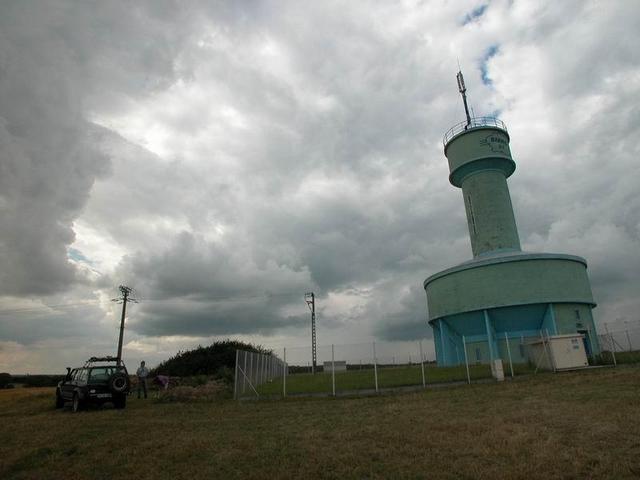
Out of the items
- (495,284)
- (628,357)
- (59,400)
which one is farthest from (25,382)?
Result: (628,357)

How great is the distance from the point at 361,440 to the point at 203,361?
4897 cm

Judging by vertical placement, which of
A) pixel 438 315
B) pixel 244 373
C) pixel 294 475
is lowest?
pixel 294 475

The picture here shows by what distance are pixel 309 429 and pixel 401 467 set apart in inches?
173

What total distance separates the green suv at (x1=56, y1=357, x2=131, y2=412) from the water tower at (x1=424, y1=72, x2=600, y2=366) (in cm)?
1967

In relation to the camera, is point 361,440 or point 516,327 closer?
point 361,440

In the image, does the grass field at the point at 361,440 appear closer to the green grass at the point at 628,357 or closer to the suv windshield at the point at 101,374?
the suv windshield at the point at 101,374

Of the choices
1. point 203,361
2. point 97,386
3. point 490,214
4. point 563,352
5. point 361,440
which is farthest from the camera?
point 203,361

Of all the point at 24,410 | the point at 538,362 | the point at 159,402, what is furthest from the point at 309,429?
the point at 538,362

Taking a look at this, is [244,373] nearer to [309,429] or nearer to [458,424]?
[309,429]

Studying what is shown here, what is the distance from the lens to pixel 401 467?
6.85m

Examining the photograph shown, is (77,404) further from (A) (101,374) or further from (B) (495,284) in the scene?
(B) (495,284)

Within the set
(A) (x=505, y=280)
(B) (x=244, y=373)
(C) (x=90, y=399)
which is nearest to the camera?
(C) (x=90, y=399)

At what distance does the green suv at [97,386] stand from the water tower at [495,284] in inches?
774

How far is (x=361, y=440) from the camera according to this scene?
903cm
